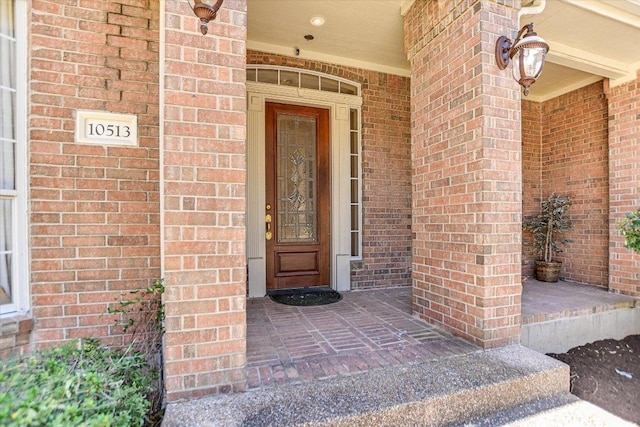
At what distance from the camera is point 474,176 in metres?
2.38

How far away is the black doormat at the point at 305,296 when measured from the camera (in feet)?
11.8

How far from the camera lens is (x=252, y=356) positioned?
220 centimetres

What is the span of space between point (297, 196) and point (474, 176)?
7.54 feet

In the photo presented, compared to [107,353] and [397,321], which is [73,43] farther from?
[397,321]

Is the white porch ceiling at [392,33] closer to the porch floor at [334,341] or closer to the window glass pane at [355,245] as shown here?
the window glass pane at [355,245]

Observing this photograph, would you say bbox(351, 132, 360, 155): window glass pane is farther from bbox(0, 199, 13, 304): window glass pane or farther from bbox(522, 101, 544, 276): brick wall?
bbox(0, 199, 13, 304): window glass pane

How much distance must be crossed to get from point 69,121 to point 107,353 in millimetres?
1480

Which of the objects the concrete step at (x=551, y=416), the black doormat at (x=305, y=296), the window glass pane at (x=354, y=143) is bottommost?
the concrete step at (x=551, y=416)

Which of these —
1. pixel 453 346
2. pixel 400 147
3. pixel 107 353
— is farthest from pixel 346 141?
Answer: pixel 107 353

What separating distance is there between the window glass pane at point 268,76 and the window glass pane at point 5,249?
110 inches

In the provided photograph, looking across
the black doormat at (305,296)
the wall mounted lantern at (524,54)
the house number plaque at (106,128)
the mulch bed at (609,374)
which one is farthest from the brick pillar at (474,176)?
the house number plaque at (106,128)

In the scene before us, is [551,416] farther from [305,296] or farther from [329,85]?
[329,85]

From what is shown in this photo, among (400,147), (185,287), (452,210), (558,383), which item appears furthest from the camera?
(400,147)

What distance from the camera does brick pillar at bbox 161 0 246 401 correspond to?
66.4 inches
